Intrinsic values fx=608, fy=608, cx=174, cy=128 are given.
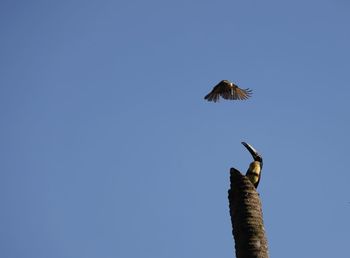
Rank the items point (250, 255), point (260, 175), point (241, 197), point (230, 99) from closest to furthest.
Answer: point (250, 255)
point (241, 197)
point (260, 175)
point (230, 99)

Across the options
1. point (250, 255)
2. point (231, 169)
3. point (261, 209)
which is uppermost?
point (231, 169)

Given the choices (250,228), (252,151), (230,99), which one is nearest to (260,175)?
(252,151)

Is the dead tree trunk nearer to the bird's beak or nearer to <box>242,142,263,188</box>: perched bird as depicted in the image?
<box>242,142,263,188</box>: perched bird

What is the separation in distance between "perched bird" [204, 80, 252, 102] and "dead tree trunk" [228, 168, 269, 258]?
6.05m

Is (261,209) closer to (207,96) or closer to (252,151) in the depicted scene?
(252,151)

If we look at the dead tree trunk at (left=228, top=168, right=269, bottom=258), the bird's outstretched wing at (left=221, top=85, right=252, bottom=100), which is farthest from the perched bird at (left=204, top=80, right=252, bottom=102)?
the dead tree trunk at (left=228, top=168, right=269, bottom=258)

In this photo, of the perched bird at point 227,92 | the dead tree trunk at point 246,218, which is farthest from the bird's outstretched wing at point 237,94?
the dead tree trunk at point 246,218

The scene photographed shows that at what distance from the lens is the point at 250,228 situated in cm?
1171

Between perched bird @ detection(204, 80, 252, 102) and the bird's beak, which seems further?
perched bird @ detection(204, 80, 252, 102)

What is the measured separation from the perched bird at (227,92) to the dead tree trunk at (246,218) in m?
6.05

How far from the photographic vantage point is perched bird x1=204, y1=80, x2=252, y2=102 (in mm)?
18391

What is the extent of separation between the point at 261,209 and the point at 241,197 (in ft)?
1.65

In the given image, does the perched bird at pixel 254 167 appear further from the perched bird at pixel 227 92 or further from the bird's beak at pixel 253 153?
the perched bird at pixel 227 92

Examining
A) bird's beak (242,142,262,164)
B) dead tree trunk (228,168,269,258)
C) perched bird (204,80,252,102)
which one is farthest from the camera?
perched bird (204,80,252,102)
